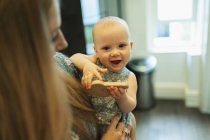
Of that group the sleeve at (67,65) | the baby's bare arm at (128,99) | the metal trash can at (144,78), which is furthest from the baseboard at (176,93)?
the sleeve at (67,65)

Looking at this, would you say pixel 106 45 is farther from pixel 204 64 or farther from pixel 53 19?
pixel 204 64

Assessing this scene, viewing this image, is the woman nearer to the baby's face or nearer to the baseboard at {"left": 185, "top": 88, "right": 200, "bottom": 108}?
the baby's face

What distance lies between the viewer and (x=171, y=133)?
229 centimetres

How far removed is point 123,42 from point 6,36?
2.05 ft

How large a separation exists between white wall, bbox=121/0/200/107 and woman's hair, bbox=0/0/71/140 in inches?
76.9

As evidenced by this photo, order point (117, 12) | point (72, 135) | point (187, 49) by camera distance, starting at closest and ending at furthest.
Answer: point (72, 135) < point (117, 12) < point (187, 49)

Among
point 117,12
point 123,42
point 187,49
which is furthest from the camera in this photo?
point 187,49

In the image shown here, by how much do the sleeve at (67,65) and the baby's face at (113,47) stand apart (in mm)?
120

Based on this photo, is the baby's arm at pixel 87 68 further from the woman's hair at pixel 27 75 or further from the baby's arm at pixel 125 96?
the woman's hair at pixel 27 75

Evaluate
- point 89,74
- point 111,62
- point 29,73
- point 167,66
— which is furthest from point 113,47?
point 167,66

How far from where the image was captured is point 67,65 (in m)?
1.05

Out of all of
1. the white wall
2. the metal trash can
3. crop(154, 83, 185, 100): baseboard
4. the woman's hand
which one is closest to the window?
the white wall

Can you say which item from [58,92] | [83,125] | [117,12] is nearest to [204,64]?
[117,12]

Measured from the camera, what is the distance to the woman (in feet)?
1.88
